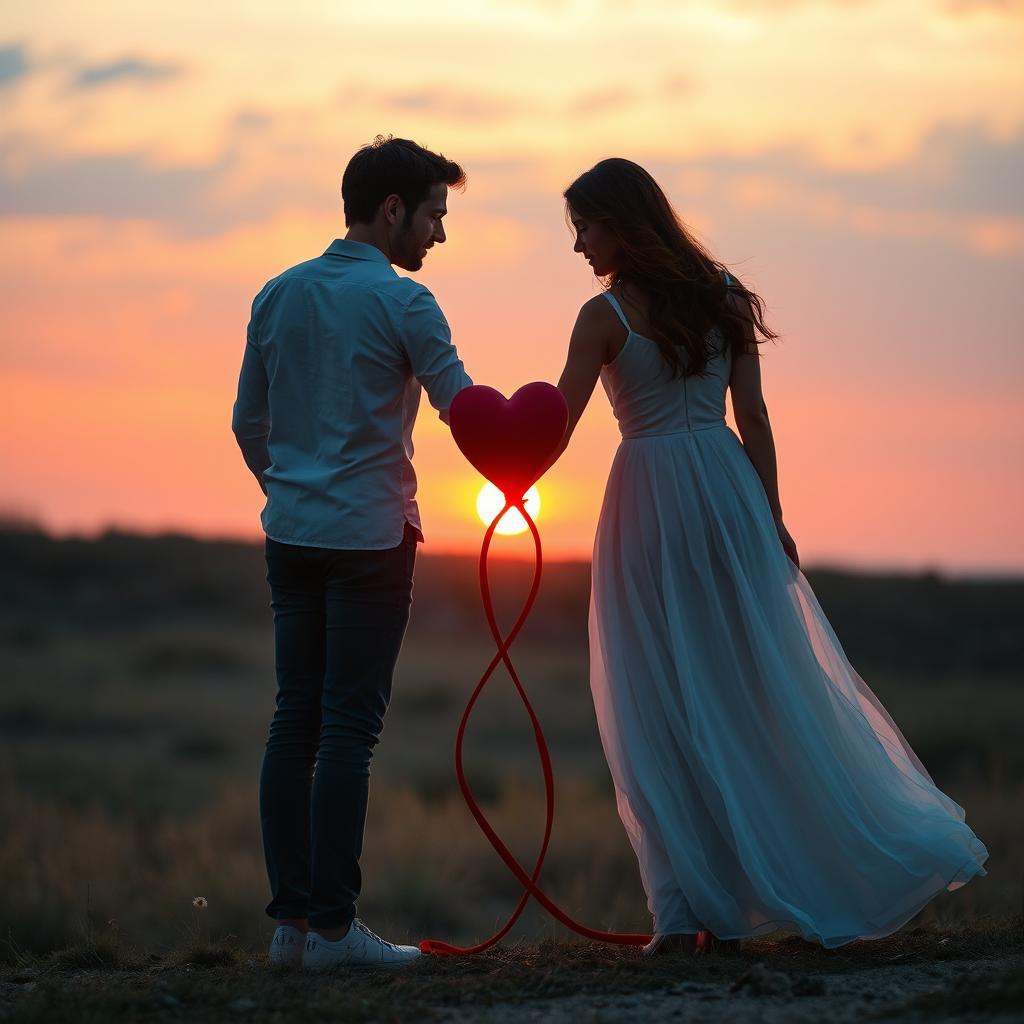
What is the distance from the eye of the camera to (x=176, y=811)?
11.3 metres

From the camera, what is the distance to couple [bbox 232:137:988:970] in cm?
365

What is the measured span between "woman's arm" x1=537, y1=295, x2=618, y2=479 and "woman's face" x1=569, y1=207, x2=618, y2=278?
0.15m

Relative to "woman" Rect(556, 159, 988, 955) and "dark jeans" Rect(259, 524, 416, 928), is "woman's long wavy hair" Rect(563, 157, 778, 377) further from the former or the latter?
"dark jeans" Rect(259, 524, 416, 928)

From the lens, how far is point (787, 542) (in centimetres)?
423

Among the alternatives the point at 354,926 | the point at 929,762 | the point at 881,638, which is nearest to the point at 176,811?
the point at 929,762

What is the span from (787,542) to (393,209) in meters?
1.49

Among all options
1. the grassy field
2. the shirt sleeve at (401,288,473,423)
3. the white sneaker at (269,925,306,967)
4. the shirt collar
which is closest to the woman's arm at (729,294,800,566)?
the shirt sleeve at (401,288,473,423)

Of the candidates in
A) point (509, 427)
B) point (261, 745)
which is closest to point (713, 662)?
point (509, 427)

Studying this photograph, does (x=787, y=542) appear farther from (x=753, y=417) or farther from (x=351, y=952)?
(x=351, y=952)

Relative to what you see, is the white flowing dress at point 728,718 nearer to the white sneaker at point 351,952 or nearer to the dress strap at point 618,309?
the dress strap at point 618,309

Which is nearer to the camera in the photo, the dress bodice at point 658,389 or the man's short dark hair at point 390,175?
the man's short dark hair at point 390,175

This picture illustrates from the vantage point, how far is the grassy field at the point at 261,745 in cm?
781

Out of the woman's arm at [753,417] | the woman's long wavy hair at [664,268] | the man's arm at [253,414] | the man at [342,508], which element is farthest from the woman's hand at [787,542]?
the man's arm at [253,414]

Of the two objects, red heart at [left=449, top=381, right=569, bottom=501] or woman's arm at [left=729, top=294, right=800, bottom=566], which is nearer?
red heart at [left=449, top=381, right=569, bottom=501]
